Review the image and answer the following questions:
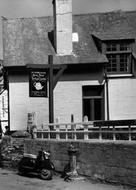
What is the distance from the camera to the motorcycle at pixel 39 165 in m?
16.3

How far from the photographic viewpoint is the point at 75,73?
25.8 meters

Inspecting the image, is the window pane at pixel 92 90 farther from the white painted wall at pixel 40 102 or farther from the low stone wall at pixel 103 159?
the low stone wall at pixel 103 159

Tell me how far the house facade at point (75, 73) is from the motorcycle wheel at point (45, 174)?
911 cm

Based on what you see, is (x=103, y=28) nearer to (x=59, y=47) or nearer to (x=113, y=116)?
(x=59, y=47)

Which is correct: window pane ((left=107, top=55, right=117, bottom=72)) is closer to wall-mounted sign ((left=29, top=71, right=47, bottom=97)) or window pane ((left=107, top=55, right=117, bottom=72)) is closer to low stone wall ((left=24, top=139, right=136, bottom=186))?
wall-mounted sign ((left=29, top=71, right=47, bottom=97))

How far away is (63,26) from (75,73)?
2781mm

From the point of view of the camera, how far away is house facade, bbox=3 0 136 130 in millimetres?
25531

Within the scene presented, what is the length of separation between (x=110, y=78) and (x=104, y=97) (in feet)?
3.75

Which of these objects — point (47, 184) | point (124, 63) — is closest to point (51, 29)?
point (124, 63)

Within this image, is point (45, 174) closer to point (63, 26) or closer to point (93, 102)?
point (93, 102)

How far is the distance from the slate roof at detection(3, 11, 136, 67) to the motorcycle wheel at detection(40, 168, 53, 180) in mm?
10237

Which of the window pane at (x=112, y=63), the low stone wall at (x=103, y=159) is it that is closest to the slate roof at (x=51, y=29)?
the window pane at (x=112, y=63)

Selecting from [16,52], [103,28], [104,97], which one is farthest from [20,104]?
[103,28]

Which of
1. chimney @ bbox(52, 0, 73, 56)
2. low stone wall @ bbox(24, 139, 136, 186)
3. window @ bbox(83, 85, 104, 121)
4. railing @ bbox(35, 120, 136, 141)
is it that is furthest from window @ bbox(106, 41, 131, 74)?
low stone wall @ bbox(24, 139, 136, 186)
